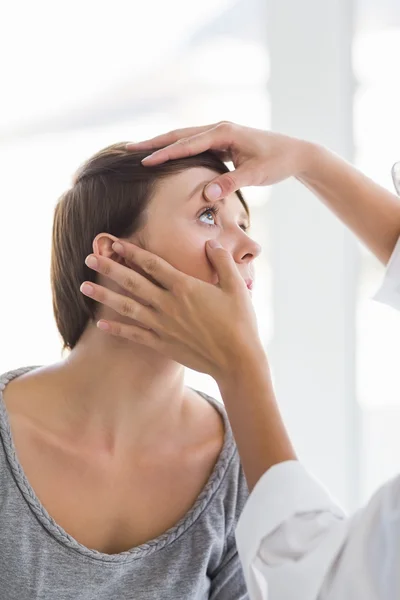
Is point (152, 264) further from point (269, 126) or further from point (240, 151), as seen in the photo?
point (269, 126)

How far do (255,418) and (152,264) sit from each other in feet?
0.97

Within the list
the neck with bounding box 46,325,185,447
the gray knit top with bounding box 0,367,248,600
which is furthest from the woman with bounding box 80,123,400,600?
the gray knit top with bounding box 0,367,248,600

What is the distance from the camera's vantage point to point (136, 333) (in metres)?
1.11

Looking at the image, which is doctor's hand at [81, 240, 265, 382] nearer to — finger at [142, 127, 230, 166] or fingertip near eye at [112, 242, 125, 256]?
fingertip near eye at [112, 242, 125, 256]

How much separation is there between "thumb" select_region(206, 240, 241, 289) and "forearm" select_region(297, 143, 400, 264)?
0.70 feet

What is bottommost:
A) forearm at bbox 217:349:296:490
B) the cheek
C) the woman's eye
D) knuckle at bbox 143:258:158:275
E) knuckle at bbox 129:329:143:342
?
forearm at bbox 217:349:296:490

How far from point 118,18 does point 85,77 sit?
17 cm

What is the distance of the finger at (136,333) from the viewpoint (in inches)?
43.2

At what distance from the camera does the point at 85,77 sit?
6.84 ft

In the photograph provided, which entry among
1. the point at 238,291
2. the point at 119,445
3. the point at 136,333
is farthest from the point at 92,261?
the point at 119,445

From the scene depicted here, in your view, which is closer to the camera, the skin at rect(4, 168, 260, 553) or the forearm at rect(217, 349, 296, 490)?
the forearm at rect(217, 349, 296, 490)

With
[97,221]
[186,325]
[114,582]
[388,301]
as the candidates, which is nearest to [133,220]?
[97,221]

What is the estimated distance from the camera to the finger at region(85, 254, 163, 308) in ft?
3.55

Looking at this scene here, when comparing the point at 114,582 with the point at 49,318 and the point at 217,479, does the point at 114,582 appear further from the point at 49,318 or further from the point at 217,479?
the point at 49,318
